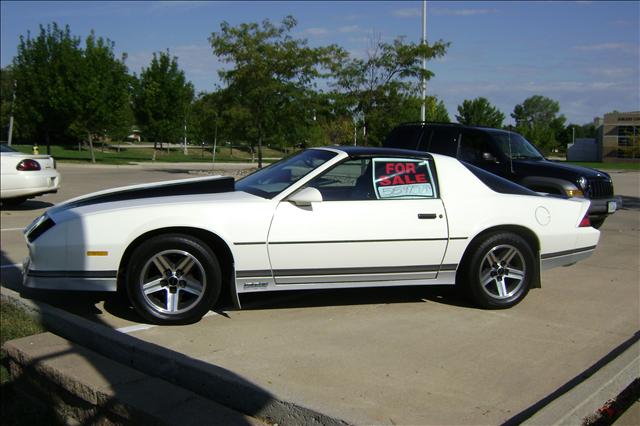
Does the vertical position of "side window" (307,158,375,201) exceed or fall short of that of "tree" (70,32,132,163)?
it falls short

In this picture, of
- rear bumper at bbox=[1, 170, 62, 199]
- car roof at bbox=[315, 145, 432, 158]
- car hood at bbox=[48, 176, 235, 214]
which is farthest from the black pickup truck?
rear bumper at bbox=[1, 170, 62, 199]

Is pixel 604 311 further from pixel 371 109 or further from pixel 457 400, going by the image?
pixel 371 109

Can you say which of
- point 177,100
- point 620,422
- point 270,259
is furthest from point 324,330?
point 177,100

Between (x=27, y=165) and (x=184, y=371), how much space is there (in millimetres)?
9637

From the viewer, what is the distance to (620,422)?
358 centimetres

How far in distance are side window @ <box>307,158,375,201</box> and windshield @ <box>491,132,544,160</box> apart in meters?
5.50

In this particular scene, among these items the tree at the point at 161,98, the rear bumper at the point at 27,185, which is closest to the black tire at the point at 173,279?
the rear bumper at the point at 27,185

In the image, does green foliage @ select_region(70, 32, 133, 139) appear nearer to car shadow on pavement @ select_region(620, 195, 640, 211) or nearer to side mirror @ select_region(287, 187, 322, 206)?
car shadow on pavement @ select_region(620, 195, 640, 211)

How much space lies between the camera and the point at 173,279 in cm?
500

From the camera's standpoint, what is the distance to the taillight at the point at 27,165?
12.1 meters

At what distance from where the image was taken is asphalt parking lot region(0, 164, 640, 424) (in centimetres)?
371

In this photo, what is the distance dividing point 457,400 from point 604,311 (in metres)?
2.77

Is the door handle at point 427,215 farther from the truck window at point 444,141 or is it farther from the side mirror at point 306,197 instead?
the truck window at point 444,141

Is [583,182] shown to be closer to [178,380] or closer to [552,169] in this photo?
[552,169]
